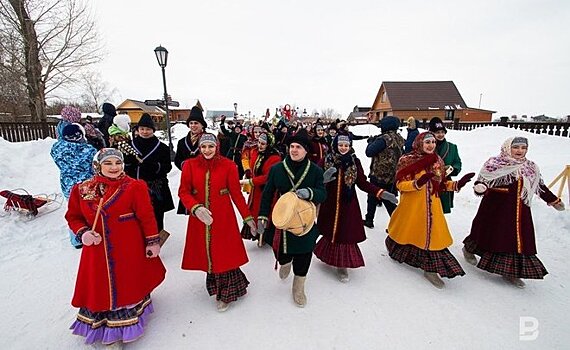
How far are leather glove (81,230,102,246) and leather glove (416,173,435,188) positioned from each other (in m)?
3.23

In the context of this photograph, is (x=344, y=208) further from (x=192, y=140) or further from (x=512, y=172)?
(x=192, y=140)

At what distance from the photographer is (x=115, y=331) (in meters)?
2.32

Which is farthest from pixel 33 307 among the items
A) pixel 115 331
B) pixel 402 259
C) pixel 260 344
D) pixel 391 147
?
pixel 391 147

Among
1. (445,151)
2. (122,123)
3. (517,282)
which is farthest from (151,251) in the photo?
(445,151)

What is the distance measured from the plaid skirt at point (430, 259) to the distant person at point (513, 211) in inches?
22.2

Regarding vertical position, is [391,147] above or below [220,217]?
above

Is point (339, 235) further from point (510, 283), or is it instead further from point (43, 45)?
point (43, 45)

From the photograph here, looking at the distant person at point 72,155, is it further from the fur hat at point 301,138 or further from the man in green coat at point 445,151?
the man in green coat at point 445,151

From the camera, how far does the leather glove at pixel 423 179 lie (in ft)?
10.4

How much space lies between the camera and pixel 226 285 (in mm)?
2928

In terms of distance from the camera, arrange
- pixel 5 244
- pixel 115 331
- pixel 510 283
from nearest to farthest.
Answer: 1. pixel 115 331
2. pixel 510 283
3. pixel 5 244

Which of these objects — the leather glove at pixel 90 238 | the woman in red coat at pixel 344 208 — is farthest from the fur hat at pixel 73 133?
the woman in red coat at pixel 344 208

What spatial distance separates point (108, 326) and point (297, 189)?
6.65 feet

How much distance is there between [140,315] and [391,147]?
439cm
